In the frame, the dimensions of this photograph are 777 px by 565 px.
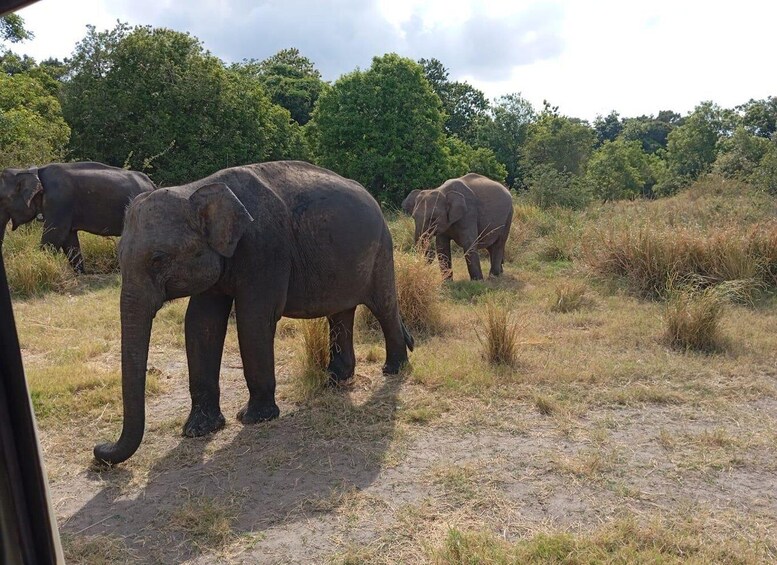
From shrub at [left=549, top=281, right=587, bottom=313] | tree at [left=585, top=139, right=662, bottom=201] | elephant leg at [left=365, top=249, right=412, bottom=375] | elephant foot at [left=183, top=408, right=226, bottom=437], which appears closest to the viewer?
elephant foot at [left=183, top=408, right=226, bottom=437]

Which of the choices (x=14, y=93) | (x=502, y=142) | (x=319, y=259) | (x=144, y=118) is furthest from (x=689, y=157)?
(x=319, y=259)

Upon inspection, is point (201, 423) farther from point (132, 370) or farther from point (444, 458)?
point (444, 458)

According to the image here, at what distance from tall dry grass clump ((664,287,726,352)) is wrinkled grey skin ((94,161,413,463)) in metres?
2.97

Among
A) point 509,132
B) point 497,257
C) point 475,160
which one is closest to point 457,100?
point 509,132

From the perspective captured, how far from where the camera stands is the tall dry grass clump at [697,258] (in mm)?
9469

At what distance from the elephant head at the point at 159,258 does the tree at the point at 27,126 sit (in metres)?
11.1

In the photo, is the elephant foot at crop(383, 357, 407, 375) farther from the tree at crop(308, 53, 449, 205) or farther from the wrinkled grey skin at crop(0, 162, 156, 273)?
the tree at crop(308, 53, 449, 205)

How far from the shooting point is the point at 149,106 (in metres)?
20.2

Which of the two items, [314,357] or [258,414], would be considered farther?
[314,357]

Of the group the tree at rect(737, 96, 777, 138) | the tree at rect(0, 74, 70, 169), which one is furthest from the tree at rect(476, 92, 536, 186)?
the tree at rect(0, 74, 70, 169)

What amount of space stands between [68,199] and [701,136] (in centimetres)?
3410

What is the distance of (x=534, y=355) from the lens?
683 centimetres

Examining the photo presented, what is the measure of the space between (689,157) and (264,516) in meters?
36.9

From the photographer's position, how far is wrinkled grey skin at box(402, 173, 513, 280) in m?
11.7
